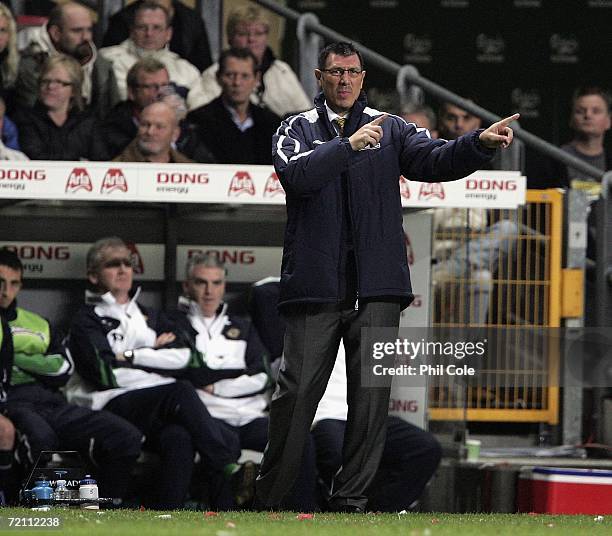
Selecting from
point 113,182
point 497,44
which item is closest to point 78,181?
point 113,182

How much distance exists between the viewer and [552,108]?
47.5ft

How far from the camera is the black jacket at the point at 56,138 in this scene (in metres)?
11.2

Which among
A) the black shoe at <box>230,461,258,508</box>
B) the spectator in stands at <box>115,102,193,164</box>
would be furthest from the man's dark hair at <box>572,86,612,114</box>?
the black shoe at <box>230,461,258,508</box>

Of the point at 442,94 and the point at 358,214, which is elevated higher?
the point at 442,94

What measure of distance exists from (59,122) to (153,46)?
124 centimetres

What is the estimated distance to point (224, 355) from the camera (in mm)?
10680

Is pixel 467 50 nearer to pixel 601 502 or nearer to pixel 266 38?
pixel 266 38

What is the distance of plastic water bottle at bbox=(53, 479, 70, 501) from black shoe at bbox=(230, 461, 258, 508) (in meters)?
1.61

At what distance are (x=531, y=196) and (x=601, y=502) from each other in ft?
8.58

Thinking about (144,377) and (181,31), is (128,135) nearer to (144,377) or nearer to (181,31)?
(181,31)

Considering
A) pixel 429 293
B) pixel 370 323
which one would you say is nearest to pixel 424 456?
pixel 429 293

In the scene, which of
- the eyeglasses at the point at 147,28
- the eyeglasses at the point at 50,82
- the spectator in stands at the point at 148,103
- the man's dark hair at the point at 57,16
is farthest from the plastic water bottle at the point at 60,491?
the eyeglasses at the point at 147,28

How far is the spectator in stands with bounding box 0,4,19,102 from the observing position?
11.5 m

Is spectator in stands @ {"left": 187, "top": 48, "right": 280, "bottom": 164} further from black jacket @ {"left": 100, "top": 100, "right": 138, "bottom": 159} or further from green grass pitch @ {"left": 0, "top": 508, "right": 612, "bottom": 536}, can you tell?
green grass pitch @ {"left": 0, "top": 508, "right": 612, "bottom": 536}
